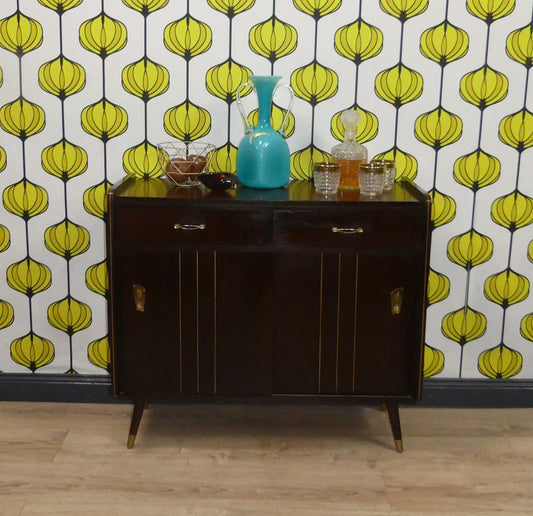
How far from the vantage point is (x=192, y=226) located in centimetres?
256

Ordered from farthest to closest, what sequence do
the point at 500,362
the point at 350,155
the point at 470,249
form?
1. the point at 500,362
2. the point at 470,249
3. the point at 350,155

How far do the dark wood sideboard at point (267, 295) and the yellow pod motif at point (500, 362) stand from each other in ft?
1.74

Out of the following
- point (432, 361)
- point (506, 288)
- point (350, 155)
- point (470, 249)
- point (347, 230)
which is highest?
point (350, 155)

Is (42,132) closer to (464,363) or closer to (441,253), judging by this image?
(441,253)

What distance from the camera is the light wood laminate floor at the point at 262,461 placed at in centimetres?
241

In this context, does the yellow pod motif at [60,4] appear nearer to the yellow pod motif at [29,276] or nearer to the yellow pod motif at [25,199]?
the yellow pod motif at [25,199]

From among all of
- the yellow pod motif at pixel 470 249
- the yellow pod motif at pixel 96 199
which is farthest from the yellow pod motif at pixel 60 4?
the yellow pod motif at pixel 470 249

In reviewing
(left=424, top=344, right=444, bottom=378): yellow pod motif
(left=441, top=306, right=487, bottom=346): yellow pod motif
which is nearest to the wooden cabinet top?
(left=441, top=306, right=487, bottom=346): yellow pod motif

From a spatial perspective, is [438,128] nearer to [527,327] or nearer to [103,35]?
[527,327]

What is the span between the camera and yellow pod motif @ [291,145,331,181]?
2.93 metres

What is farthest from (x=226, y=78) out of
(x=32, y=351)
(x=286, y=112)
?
(x=32, y=351)

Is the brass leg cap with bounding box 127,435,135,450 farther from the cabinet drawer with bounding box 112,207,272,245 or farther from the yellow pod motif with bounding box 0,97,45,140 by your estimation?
the yellow pod motif with bounding box 0,97,45,140

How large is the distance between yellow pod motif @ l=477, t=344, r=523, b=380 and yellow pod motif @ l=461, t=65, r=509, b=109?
907 millimetres

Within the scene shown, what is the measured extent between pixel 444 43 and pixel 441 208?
57 centimetres
